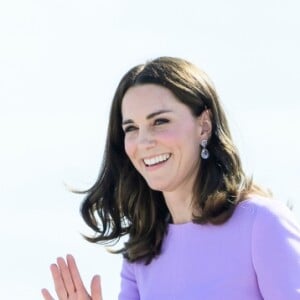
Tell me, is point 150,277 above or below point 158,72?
below

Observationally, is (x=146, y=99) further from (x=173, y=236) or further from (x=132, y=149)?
(x=173, y=236)

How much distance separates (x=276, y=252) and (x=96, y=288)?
3.38 ft

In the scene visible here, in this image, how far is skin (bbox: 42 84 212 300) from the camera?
256 inches

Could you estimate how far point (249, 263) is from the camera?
6.29 m

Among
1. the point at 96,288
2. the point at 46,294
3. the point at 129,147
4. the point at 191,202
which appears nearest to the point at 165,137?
the point at 129,147

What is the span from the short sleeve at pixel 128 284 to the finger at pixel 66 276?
0.40m

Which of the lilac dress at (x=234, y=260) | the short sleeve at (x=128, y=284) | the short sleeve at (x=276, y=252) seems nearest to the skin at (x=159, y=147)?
the lilac dress at (x=234, y=260)

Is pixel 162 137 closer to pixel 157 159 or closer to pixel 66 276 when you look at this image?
pixel 157 159

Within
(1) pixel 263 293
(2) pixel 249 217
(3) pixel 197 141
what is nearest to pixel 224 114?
(3) pixel 197 141

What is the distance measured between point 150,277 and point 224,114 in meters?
0.98

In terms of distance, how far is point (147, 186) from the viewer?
707 cm

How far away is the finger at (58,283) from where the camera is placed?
6.70m

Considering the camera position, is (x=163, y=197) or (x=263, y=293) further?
(x=163, y=197)

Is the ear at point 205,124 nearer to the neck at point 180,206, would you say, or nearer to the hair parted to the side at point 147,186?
the hair parted to the side at point 147,186
